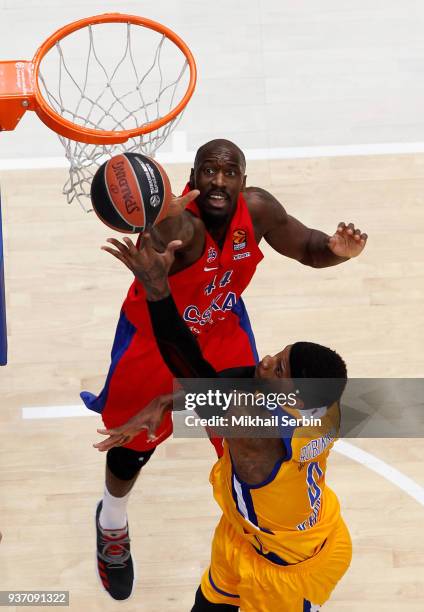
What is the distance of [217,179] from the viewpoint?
143 inches

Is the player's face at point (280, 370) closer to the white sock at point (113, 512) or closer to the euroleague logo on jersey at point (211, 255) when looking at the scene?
the euroleague logo on jersey at point (211, 255)

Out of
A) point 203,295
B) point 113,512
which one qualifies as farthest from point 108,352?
point 203,295

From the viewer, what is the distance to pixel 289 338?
4.99 metres

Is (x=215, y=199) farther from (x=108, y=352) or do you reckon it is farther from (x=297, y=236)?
(x=108, y=352)

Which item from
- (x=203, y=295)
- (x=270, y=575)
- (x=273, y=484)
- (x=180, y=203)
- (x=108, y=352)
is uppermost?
(x=180, y=203)

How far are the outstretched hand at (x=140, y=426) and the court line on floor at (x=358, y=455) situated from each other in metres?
0.99

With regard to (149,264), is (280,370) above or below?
below

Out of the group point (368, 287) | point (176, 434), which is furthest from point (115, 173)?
point (368, 287)

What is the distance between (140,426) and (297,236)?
40.5 inches

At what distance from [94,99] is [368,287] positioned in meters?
1.91

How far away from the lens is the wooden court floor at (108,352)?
14.2 ft

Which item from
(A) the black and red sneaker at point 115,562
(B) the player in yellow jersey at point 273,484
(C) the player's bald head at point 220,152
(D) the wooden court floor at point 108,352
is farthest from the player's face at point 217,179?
Result: (A) the black and red sneaker at point 115,562

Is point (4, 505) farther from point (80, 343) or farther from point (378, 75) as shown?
point (378, 75)

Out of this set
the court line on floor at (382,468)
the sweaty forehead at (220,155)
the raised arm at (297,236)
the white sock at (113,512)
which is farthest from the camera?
the court line on floor at (382,468)
